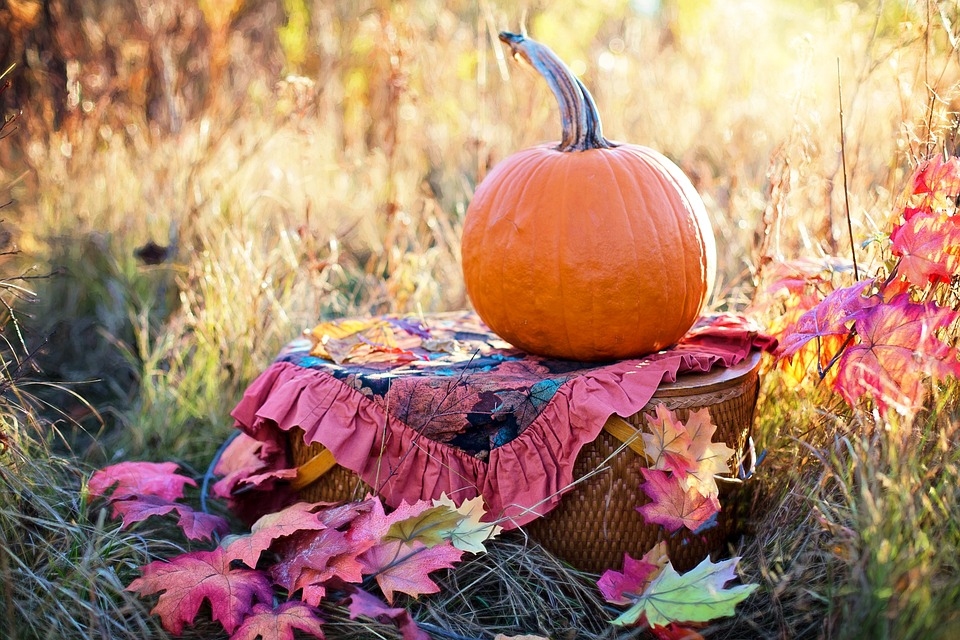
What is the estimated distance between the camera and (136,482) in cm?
219

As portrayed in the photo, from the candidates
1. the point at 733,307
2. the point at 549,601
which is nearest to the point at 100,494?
the point at 549,601

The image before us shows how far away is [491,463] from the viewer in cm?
186

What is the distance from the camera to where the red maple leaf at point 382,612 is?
5.33 ft

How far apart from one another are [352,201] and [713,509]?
3.15 meters

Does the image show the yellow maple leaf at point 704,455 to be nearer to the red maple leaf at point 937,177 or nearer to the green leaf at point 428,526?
the green leaf at point 428,526

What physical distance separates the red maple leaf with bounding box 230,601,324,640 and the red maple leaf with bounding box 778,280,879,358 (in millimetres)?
1157

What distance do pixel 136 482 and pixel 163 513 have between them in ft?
1.00

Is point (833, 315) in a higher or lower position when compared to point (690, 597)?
higher

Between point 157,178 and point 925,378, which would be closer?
point 925,378

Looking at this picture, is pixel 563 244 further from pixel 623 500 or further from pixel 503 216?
pixel 623 500

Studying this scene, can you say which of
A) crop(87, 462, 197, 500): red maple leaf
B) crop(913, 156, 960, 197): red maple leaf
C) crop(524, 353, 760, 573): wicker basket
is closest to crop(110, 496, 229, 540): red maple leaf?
crop(87, 462, 197, 500): red maple leaf

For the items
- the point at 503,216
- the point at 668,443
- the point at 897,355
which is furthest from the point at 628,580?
the point at 503,216

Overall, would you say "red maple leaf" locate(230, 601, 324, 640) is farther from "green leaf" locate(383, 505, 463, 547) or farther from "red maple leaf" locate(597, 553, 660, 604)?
"red maple leaf" locate(597, 553, 660, 604)

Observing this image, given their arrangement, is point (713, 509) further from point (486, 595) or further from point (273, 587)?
point (273, 587)
